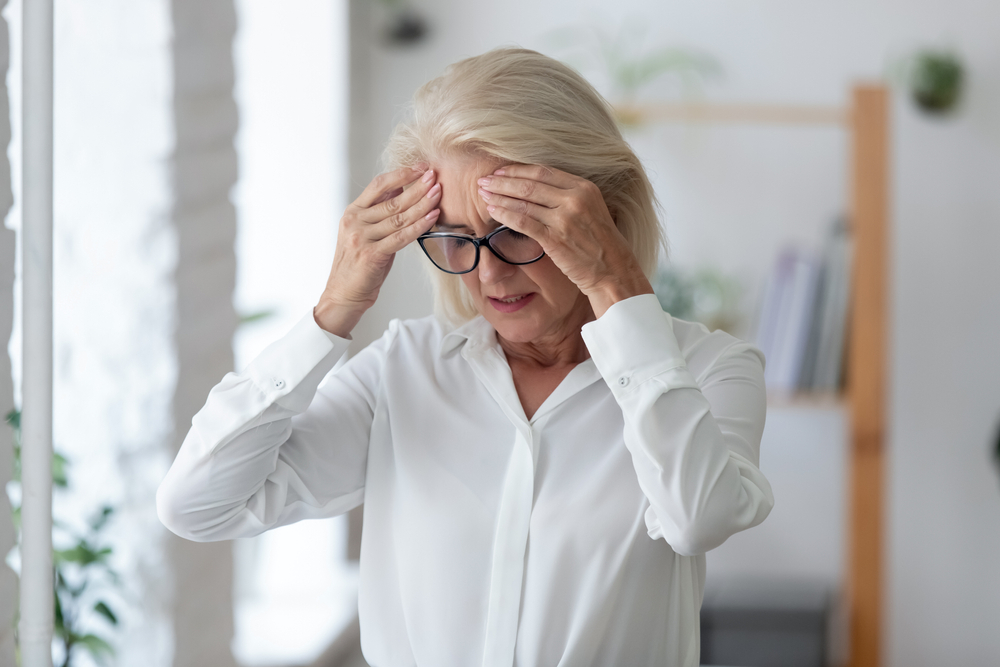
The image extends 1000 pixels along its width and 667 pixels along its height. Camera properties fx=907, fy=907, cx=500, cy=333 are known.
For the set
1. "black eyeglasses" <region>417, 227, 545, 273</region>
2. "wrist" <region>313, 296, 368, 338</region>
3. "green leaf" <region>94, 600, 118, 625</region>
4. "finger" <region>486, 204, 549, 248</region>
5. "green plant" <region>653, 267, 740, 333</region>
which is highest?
"finger" <region>486, 204, 549, 248</region>

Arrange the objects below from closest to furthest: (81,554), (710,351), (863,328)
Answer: (710,351)
(81,554)
(863,328)

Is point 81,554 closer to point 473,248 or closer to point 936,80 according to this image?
point 473,248

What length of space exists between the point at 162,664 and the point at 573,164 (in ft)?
3.99

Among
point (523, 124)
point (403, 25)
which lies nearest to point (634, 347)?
point (523, 124)

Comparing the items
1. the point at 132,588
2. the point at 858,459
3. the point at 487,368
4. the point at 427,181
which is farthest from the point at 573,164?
the point at 858,459

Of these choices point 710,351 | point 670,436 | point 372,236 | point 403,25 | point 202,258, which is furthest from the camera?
point 403,25

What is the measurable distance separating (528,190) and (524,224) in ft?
0.13

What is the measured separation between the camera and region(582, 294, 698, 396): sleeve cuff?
93cm

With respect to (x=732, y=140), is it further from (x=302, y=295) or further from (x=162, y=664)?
(x=162, y=664)

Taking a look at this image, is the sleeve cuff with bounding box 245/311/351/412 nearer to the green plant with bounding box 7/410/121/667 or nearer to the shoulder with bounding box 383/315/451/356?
the shoulder with bounding box 383/315/451/356

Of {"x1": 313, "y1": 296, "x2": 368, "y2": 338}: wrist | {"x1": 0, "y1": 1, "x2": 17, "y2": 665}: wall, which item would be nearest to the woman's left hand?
{"x1": 313, "y1": 296, "x2": 368, "y2": 338}: wrist

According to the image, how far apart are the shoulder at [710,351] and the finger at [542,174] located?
241mm

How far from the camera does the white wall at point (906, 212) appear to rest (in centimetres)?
263

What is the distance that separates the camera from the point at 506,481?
42.0 inches
